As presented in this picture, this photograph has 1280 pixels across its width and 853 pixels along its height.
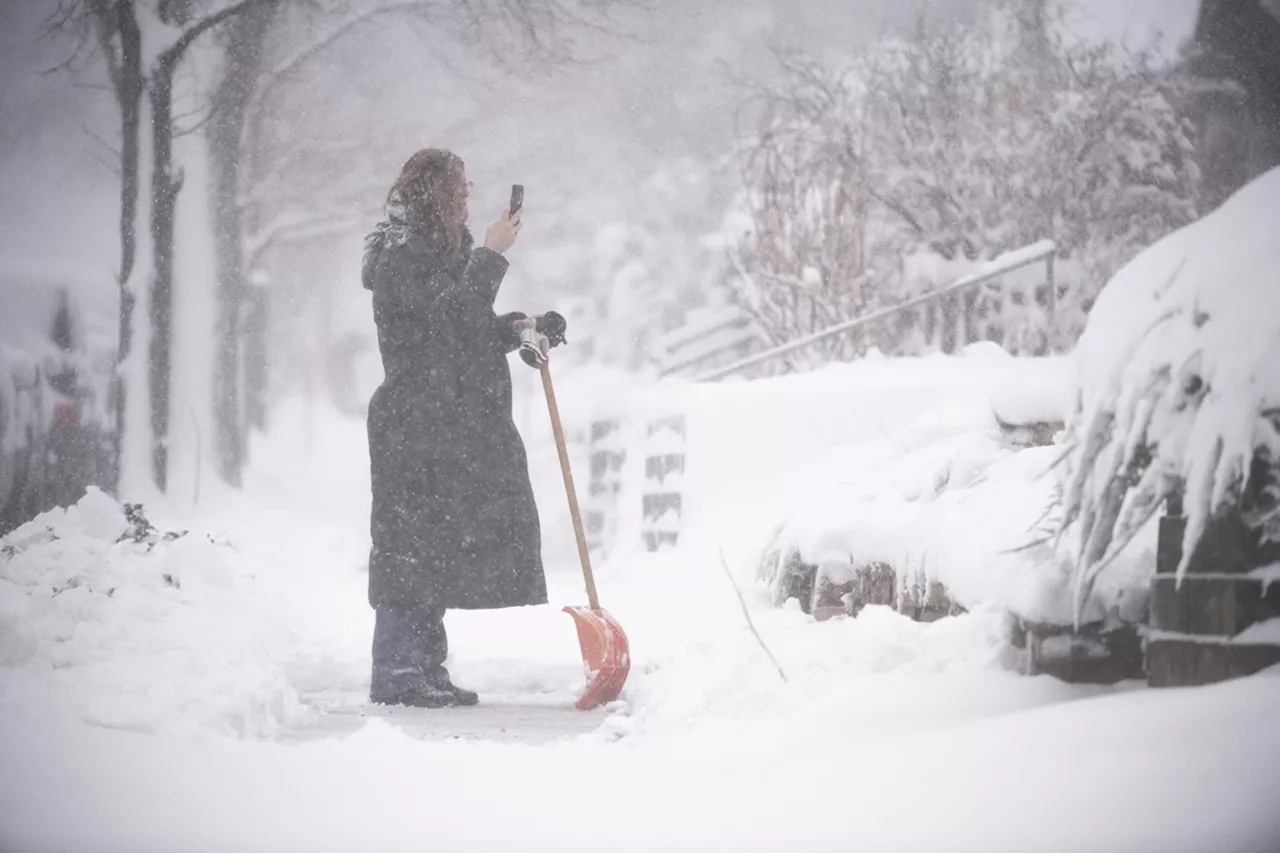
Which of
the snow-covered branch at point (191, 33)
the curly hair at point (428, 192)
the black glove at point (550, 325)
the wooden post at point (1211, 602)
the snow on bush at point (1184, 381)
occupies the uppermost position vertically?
the snow-covered branch at point (191, 33)

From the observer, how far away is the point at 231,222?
868cm

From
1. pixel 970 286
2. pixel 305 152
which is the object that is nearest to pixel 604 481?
pixel 970 286

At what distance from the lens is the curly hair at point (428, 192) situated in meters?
3.18

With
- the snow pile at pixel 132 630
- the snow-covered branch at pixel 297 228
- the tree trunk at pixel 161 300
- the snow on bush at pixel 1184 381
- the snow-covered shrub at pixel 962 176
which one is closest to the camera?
the snow on bush at pixel 1184 381

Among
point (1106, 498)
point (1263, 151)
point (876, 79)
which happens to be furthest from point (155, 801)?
point (876, 79)

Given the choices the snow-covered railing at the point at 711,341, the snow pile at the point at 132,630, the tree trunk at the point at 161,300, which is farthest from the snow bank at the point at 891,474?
the tree trunk at the point at 161,300

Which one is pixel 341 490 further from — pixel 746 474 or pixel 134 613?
pixel 134 613

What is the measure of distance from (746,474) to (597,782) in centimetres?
326

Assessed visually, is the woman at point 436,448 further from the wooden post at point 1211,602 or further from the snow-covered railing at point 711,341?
the snow-covered railing at point 711,341

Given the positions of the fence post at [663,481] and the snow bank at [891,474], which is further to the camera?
the fence post at [663,481]

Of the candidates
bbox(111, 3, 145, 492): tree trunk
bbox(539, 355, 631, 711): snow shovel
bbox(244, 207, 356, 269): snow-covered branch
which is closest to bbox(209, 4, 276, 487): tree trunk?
bbox(244, 207, 356, 269): snow-covered branch

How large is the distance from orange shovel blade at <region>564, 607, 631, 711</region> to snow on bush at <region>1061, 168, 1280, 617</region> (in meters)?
1.32

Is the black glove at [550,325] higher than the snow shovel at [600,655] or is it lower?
higher

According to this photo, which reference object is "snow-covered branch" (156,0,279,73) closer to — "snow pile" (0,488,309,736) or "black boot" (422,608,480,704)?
"snow pile" (0,488,309,736)
